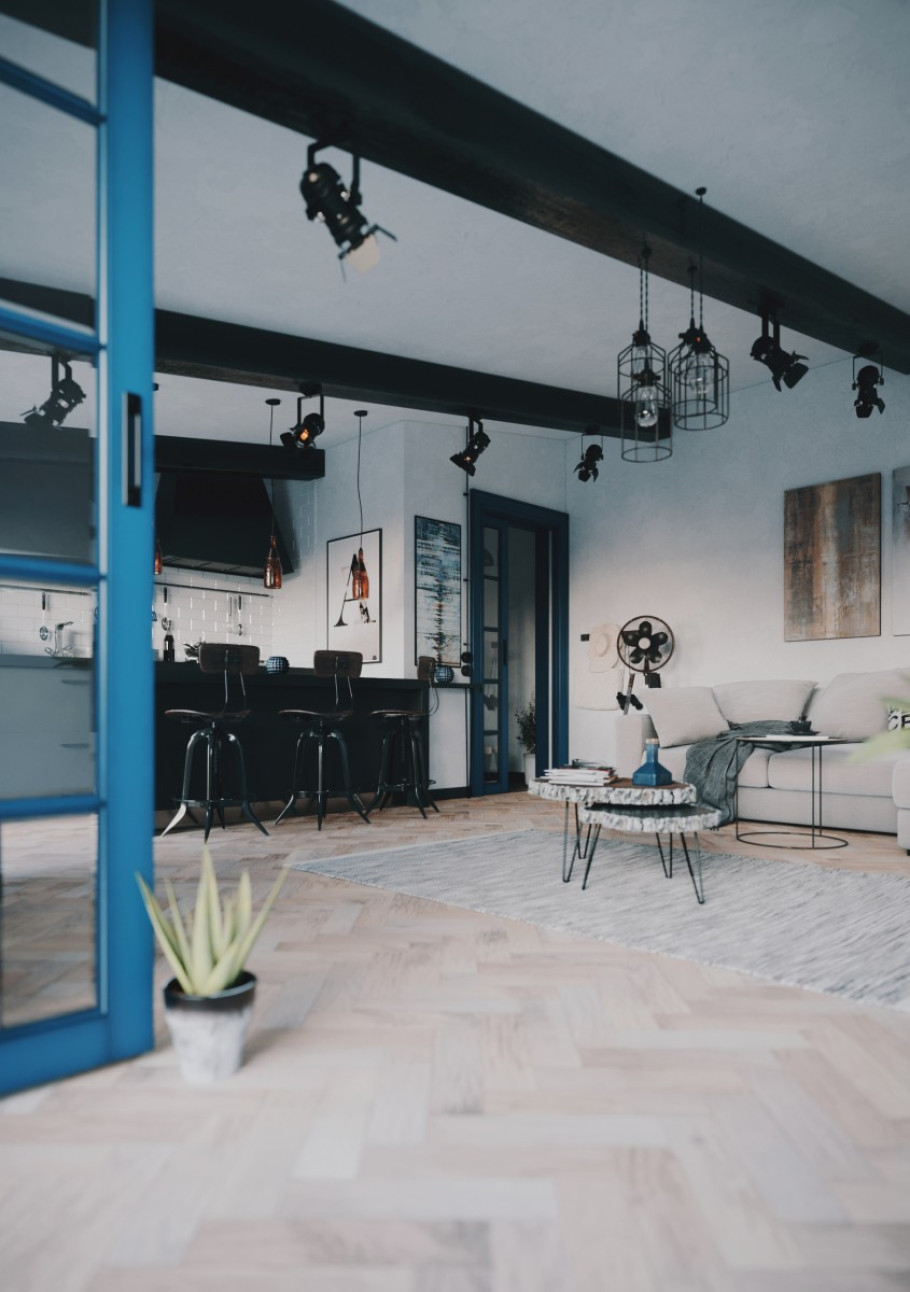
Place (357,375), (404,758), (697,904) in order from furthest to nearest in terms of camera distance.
A: 1. (404,758)
2. (357,375)
3. (697,904)

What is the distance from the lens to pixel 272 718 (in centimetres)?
629

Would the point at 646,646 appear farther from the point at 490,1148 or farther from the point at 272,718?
the point at 490,1148

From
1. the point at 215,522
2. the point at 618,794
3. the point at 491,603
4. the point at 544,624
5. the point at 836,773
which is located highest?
the point at 215,522

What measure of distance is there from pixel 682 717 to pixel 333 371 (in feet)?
Result: 11.1

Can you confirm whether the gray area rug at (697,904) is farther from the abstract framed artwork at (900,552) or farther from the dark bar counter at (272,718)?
the abstract framed artwork at (900,552)

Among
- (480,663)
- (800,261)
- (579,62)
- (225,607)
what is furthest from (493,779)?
(579,62)

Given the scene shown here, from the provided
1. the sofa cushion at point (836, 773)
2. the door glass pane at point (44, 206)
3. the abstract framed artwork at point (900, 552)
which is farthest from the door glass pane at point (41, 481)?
the abstract framed artwork at point (900, 552)

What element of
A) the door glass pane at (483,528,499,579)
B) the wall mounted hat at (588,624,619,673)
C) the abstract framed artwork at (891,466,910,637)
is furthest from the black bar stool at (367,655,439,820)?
the abstract framed artwork at (891,466,910,637)

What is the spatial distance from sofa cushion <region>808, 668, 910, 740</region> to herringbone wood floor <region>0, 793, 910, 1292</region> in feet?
12.4

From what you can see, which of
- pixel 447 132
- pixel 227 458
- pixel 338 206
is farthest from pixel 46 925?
pixel 227 458

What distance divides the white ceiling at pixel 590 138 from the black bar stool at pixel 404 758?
250 cm

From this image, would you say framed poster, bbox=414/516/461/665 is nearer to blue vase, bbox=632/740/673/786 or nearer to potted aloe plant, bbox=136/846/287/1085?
blue vase, bbox=632/740/673/786

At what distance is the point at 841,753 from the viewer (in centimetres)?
557

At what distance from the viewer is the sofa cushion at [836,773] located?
5.26 metres
